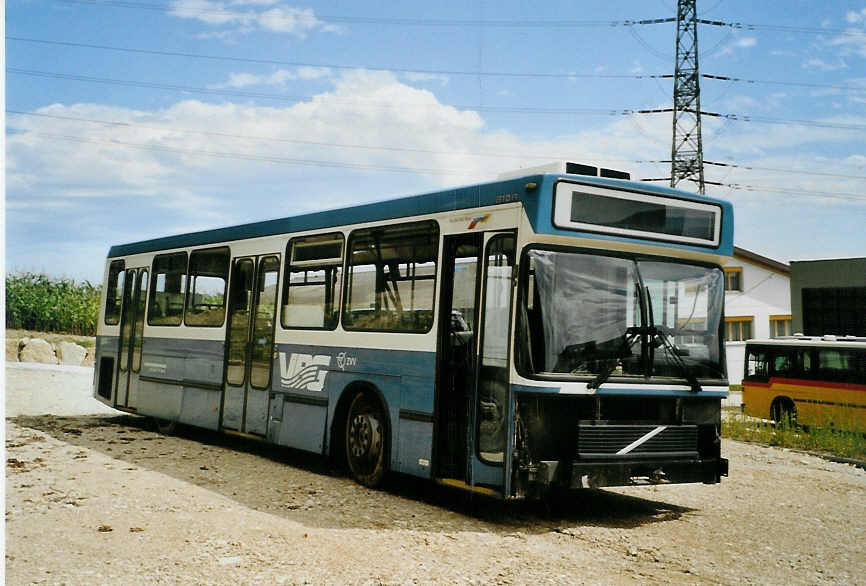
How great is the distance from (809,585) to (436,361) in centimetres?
392

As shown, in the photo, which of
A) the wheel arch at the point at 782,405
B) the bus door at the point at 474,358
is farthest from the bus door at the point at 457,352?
the wheel arch at the point at 782,405

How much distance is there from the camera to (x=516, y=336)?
7.79m

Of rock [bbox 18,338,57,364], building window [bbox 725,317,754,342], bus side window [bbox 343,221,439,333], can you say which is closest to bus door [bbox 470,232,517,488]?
bus side window [bbox 343,221,439,333]

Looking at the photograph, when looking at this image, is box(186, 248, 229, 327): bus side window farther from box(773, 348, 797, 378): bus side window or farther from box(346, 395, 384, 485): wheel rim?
box(773, 348, 797, 378): bus side window

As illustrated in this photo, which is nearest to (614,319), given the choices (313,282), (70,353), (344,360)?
(344,360)

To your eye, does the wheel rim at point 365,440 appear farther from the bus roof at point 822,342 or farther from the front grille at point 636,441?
the bus roof at point 822,342

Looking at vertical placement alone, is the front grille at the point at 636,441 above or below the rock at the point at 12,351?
below

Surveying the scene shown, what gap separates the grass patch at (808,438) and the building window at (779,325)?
93.3 ft

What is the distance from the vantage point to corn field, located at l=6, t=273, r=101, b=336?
35281mm

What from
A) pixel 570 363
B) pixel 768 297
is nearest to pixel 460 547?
pixel 570 363

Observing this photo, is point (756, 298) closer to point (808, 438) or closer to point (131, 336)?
point (808, 438)

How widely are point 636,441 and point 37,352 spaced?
27282mm

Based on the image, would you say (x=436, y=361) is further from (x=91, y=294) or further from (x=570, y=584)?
(x=91, y=294)

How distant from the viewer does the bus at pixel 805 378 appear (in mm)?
20266
